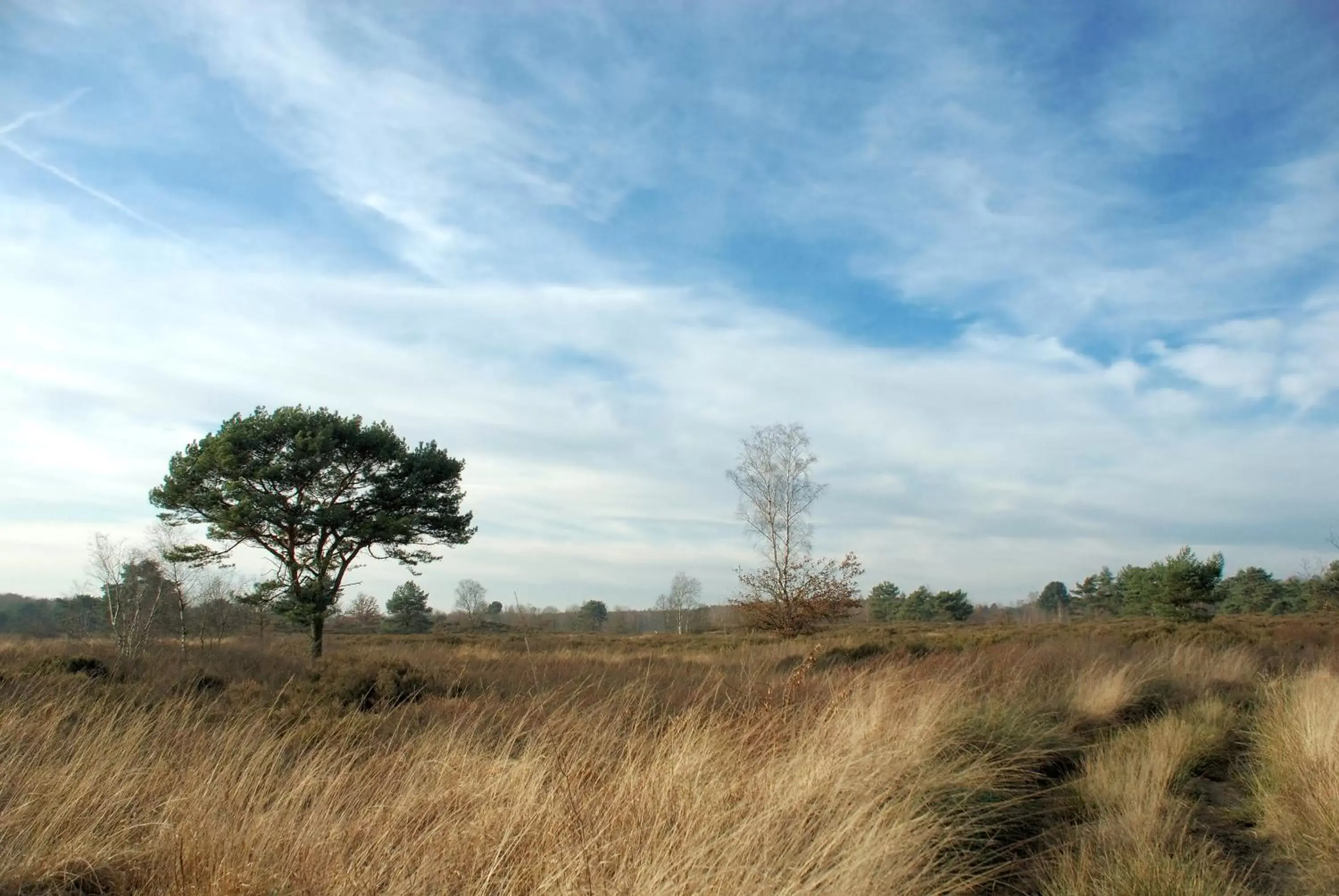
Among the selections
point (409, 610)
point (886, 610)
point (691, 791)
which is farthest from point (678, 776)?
point (886, 610)

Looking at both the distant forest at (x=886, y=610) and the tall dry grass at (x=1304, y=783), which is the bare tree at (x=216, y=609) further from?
the tall dry grass at (x=1304, y=783)

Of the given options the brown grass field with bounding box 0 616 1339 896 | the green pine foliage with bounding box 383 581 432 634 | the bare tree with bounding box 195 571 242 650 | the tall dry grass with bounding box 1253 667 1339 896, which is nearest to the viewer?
the brown grass field with bounding box 0 616 1339 896

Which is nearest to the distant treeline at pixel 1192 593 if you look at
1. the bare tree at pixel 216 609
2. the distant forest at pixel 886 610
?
the distant forest at pixel 886 610

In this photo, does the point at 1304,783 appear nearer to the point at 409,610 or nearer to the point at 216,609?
the point at 216,609

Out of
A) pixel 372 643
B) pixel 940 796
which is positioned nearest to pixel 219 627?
pixel 372 643

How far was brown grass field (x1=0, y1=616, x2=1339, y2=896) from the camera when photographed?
10.1ft

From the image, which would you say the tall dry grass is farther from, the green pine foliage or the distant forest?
the green pine foliage

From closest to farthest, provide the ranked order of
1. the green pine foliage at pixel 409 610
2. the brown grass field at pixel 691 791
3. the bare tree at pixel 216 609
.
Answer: the brown grass field at pixel 691 791, the bare tree at pixel 216 609, the green pine foliage at pixel 409 610

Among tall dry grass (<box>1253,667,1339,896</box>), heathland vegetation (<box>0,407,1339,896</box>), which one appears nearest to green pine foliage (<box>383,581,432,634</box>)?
heathland vegetation (<box>0,407,1339,896</box>)

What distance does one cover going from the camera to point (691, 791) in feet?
12.4

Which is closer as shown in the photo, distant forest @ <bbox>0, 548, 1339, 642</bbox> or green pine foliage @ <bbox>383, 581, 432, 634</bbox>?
distant forest @ <bbox>0, 548, 1339, 642</bbox>

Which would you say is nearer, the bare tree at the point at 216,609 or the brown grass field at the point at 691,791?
the brown grass field at the point at 691,791

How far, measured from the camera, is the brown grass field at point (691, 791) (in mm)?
3090

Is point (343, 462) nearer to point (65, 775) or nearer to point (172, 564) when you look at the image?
point (172, 564)
